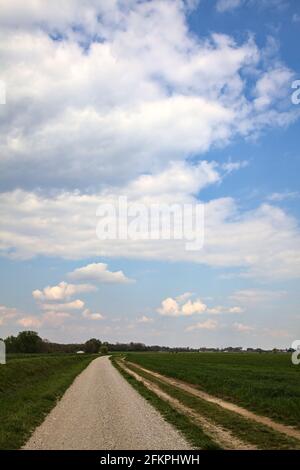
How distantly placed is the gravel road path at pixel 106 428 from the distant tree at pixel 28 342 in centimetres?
13932

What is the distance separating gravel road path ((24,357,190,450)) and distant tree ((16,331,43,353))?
13932cm

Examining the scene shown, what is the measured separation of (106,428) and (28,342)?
150 meters

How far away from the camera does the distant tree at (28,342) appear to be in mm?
157375

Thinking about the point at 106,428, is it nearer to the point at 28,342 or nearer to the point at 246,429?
the point at 246,429

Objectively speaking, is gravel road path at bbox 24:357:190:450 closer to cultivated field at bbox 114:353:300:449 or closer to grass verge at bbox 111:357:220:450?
grass verge at bbox 111:357:220:450

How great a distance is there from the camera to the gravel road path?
1338cm

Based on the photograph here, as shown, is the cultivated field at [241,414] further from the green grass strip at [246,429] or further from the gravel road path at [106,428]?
the gravel road path at [106,428]

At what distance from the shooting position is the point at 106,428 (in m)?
16.2

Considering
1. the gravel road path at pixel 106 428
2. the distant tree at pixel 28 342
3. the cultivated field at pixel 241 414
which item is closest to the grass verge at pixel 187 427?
the cultivated field at pixel 241 414

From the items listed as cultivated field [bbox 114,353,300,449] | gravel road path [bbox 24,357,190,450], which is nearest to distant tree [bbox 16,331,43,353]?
cultivated field [bbox 114,353,300,449]
